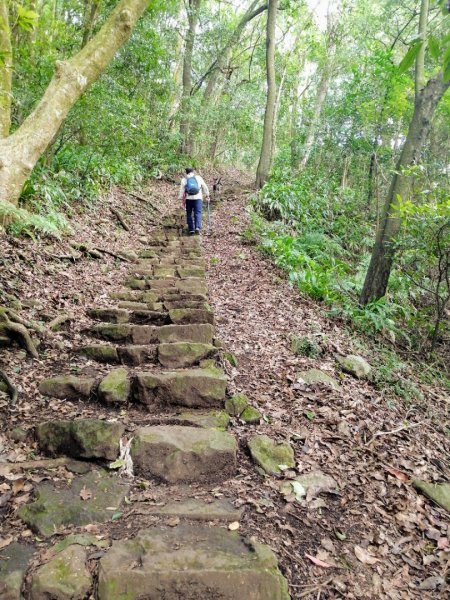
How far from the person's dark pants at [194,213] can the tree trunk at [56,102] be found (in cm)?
491

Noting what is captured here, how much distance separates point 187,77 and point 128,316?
1590 centimetres

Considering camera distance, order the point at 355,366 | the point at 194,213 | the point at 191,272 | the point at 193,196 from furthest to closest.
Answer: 1. the point at 194,213
2. the point at 193,196
3. the point at 191,272
4. the point at 355,366

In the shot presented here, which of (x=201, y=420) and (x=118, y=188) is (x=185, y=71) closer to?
(x=118, y=188)

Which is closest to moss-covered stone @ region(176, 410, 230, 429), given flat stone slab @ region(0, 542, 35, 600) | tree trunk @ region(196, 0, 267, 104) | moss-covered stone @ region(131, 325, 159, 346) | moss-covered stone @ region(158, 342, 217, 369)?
moss-covered stone @ region(158, 342, 217, 369)

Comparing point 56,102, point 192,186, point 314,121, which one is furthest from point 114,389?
point 314,121

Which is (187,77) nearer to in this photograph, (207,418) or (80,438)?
(207,418)

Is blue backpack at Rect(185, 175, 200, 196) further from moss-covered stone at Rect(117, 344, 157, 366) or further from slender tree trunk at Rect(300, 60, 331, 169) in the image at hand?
slender tree trunk at Rect(300, 60, 331, 169)

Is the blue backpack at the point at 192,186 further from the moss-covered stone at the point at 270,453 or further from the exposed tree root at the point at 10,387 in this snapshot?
the moss-covered stone at the point at 270,453

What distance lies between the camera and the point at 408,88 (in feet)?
42.7

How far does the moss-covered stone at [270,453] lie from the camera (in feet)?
10.8

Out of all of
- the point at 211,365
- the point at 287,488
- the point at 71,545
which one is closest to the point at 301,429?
the point at 287,488

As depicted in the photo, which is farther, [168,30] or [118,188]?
[168,30]

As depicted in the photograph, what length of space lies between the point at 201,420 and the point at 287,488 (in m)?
0.91

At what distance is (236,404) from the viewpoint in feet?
12.8
